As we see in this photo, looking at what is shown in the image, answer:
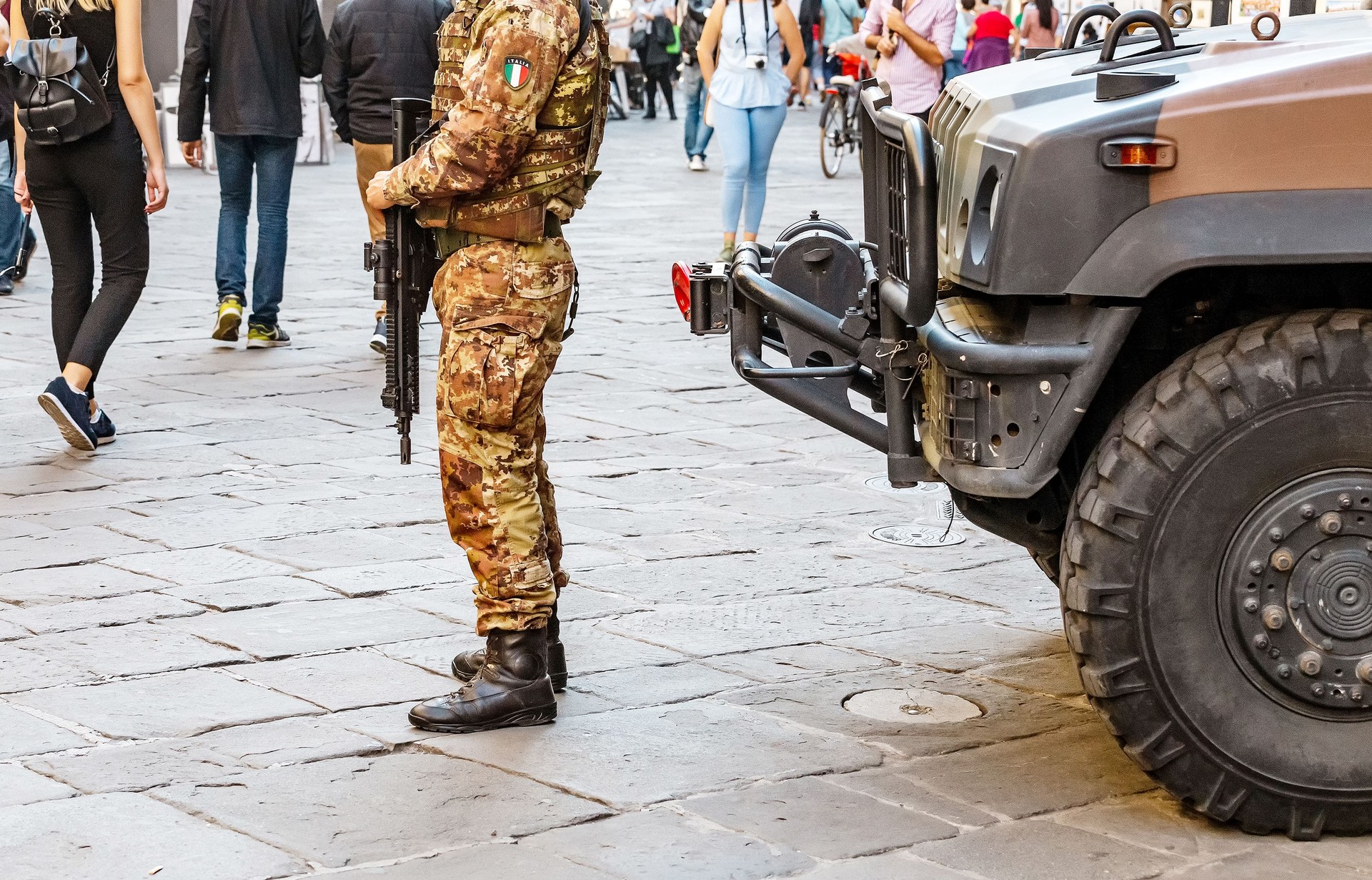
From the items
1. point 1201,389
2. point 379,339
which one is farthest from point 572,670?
point 379,339

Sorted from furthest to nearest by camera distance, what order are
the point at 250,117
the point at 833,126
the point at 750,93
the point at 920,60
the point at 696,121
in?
1. the point at 696,121
2. the point at 833,126
3. the point at 750,93
4. the point at 920,60
5. the point at 250,117

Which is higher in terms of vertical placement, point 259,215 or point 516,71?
point 516,71

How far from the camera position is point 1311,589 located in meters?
3.55

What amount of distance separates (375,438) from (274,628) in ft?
7.96

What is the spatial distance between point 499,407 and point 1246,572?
5.34 feet

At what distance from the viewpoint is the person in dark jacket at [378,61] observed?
29.4ft

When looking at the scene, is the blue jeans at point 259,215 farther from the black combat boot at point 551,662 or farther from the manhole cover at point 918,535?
the black combat boot at point 551,662

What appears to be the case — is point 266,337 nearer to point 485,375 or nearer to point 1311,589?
point 485,375

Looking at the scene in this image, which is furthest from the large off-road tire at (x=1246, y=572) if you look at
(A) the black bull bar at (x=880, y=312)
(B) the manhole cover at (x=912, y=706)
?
(B) the manhole cover at (x=912, y=706)

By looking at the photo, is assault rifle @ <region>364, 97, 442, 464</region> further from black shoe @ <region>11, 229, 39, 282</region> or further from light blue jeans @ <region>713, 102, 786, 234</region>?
black shoe @ <region>11, 229, 39, 282</region>

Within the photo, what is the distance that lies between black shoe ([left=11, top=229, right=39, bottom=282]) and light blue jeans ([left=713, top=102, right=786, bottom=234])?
4084 mm

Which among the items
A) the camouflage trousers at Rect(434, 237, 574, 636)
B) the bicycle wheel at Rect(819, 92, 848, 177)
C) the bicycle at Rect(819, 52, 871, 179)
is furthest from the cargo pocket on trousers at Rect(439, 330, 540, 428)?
the bicycle wheel at Rect(819, 92, 848, 177)

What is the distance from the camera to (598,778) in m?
3.93

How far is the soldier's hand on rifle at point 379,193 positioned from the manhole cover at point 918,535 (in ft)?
7.57
